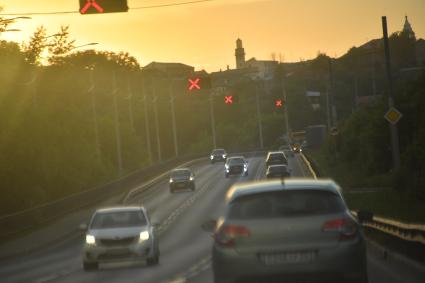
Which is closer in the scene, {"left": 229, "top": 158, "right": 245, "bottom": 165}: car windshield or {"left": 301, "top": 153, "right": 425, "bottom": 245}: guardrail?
{"left": 301, "top": 153, "right": 425, "bottom": 245}: guardrail

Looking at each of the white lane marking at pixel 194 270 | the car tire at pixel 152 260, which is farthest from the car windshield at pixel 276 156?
the car tire at pixel 152 260

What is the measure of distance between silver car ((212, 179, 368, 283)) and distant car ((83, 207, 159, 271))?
48.0 ft

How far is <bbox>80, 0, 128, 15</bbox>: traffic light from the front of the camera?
21.1 m

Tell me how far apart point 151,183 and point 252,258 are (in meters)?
74.5

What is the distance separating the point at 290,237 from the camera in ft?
41.3

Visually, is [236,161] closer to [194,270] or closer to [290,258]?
[194,270]

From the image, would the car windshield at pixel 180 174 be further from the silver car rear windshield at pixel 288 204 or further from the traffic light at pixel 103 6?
the silver car rear windshield at pixel 288 204

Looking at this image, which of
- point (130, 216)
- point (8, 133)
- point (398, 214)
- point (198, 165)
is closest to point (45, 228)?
point (8, 133)

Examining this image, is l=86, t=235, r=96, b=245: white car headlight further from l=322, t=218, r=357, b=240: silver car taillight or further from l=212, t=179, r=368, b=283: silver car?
l=322, t=218, r=357, b=240: silver car taillight

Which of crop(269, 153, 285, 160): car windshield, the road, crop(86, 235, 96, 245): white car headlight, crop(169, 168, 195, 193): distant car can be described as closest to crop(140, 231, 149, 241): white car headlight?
the road

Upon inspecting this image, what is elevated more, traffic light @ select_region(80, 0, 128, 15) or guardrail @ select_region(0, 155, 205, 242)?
traffic light @ select_region(80, 0, 128, 15)

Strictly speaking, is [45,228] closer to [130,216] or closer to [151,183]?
[130,216]

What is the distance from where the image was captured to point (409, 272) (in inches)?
773

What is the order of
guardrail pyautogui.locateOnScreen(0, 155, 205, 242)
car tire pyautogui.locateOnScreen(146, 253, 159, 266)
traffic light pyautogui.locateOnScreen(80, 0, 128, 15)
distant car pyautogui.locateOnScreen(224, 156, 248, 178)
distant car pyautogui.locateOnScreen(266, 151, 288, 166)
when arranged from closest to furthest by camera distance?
traffic light pyautogui.locateOnScreen(80, 0, 128, 15), car tire pyautogui.locateOnScreen(146, 253, 159, 266), guardrail pyautogui.locateOnScreen(0, 155, 205, 242), distant car pyautogui.locateOnScreen(266, 151, 288, 166), distant car pyautogui.locateOnScreen(224, 156, 248, 178)
